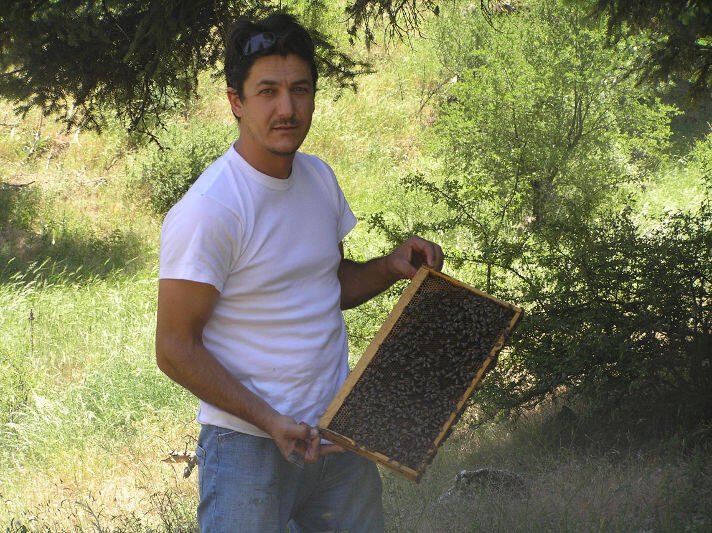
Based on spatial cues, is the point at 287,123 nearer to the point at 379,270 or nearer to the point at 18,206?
the point at 379,270

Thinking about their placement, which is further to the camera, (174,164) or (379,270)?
(174,164)

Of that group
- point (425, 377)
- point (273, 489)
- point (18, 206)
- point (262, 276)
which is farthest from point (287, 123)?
point (18, 206)

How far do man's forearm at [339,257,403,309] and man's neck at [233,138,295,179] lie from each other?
535 mm

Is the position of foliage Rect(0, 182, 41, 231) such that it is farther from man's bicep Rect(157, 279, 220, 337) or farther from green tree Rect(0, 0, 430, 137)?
man's bicep Rect(157, 279, 220, 337)

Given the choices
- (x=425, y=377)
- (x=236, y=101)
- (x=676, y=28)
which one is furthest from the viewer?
(x=676, y=28)

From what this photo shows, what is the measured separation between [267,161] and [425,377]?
916 mm

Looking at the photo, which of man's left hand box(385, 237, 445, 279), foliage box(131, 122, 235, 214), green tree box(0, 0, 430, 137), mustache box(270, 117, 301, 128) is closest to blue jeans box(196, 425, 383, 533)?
man's left hand box(385, 237, 445, 279)

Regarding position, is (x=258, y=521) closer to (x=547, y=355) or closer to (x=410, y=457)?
(x=410, y=457)

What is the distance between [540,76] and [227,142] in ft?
28.0

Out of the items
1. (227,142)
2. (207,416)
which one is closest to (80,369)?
(207,416)

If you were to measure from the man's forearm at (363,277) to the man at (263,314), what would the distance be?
0.27m

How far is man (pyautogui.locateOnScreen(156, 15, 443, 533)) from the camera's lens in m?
2.51

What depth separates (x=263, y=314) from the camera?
8.77 ft

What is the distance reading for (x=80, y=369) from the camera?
10625 millimetres
